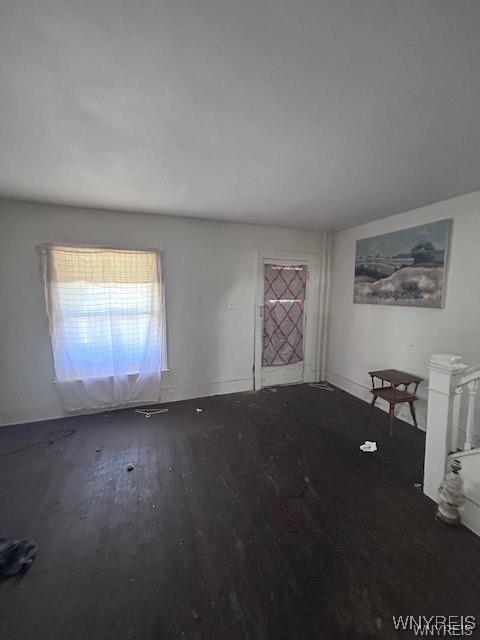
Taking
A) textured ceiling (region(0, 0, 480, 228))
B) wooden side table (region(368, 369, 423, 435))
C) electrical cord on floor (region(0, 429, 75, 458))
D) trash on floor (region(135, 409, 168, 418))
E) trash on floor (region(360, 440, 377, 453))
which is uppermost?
textured ceiling (region(0, 0, 480, 228))

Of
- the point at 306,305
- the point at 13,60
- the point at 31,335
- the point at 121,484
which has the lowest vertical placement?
the point at 121,484

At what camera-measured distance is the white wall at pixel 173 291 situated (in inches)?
103

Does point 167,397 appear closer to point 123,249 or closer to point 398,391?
point 123,249

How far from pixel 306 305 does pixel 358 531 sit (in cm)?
278

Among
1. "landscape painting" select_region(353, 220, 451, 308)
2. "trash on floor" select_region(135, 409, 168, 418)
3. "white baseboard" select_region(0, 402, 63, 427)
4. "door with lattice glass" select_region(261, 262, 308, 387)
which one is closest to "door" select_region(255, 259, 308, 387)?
"door with lattice glass" select_region(261, 262, 308, 387)

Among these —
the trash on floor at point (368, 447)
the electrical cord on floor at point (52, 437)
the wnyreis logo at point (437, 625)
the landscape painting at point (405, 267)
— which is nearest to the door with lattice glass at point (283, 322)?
the landscape painting at point (405, 267)

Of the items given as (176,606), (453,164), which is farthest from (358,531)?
(453,164)

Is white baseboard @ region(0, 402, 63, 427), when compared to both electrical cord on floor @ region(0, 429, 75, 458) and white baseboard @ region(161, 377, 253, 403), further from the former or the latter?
white baseboard @ region(161, 377, 253, 403)

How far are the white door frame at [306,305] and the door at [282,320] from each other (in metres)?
0.02

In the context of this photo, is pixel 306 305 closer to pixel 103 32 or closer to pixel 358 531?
pixel 358 531

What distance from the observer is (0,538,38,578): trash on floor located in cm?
130

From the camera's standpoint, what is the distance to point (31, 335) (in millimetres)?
2703

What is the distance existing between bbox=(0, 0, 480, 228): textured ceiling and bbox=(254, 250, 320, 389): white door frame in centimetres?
150

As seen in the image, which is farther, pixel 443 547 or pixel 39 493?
pixel 39 493
